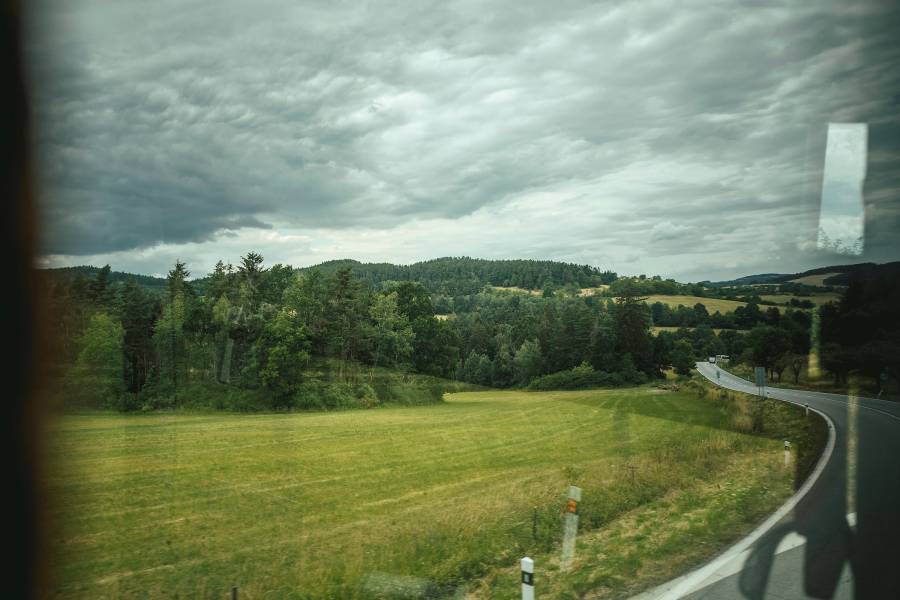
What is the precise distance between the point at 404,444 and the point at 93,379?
28.5 m

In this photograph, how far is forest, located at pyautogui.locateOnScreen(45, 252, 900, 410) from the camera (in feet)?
142

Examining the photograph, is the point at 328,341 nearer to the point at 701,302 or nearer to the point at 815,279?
the point at 815,279

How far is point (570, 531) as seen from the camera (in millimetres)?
10461

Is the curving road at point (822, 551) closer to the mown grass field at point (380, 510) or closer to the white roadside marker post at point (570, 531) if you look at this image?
the mown grass field at point (380, 510)

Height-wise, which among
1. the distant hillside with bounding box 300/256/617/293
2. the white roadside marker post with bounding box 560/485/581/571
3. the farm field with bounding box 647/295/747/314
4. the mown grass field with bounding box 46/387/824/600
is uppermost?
the distant hillside with bounding box 300/256/617/293

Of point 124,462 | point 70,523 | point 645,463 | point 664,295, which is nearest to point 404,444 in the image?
point 124,462

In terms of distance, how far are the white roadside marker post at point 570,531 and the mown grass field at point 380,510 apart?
0.24 meters

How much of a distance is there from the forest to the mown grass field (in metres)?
16.5

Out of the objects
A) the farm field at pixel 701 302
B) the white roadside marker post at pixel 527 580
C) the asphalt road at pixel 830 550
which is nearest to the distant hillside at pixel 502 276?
the farm field at pixel 701 302

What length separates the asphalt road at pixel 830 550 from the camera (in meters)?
7.00

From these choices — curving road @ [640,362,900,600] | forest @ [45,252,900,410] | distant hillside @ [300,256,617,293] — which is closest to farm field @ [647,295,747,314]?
forest @ [45,252,900,410]

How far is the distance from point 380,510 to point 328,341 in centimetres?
4190

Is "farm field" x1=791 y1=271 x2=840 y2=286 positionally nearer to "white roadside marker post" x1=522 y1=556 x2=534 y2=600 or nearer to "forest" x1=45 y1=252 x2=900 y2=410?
"forest" x1=45 y1=252 x2=900 y2=410

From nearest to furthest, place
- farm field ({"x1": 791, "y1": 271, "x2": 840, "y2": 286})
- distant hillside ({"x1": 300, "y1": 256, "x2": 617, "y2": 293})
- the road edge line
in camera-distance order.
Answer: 1. the road edge line
2. farm field ({"x1": 791, "y1": 271, "x2": 840, "y2": 286})
3. distant hillside ({"x1": 300, "y1": 256, "x2": 617, "y2": 293})
